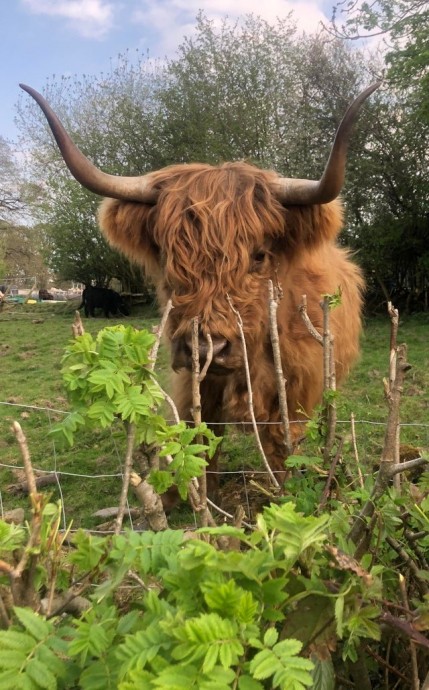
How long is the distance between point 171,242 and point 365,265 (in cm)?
1331

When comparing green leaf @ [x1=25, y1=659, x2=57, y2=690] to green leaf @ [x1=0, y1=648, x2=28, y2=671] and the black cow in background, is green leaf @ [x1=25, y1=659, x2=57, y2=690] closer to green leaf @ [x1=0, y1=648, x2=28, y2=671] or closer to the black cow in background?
green leaf @ [x1=0, y1=648, x2=28, y2=671]

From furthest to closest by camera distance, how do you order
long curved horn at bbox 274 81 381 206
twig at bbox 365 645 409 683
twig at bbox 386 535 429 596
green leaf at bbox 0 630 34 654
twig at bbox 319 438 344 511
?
1. long curved horn at bbox 274 81 381 206
2. twig at bbox 319 438 344 511
3. twig at bbox 386 535 429 596
4. twig at bbox 365 645 409 683
5. green leaf at bbox 0 630 34 654

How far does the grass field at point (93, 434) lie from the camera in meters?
4.10

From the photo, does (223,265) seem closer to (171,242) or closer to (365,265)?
(171,242)

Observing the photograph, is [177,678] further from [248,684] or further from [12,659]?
[12,659]

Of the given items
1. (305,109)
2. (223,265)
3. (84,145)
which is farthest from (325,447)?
(84,145)

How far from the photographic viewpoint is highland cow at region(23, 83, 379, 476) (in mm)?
2820

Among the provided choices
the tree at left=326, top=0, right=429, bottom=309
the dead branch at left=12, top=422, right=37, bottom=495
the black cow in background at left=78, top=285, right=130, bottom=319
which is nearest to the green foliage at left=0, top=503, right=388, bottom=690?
the dead branch at left=12, top=422, right=37, bottom=495

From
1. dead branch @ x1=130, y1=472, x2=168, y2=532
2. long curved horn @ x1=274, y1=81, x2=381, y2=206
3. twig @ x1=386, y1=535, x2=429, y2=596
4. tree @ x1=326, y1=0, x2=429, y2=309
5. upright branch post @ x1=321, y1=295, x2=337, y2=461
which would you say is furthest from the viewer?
tree @ x1=326, y1=0, x2=429, y2=309

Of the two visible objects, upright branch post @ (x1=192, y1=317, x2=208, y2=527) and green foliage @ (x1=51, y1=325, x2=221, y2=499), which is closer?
green foliage @ (x1=51, y1=325, x2=221, y2=499)

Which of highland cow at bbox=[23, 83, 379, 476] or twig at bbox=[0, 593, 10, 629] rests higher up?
highland cow at bbox=[23, 83, 379, 476]

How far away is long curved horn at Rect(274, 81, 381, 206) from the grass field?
1.20m

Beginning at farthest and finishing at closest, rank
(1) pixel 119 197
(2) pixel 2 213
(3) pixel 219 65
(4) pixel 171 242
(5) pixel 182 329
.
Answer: (2) pixel 2 213 → (3) pixel 219 65 → (1) pixel 119 197 → (4) pixel 171 242 → (5) pixel 182 329

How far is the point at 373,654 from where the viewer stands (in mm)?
1006
